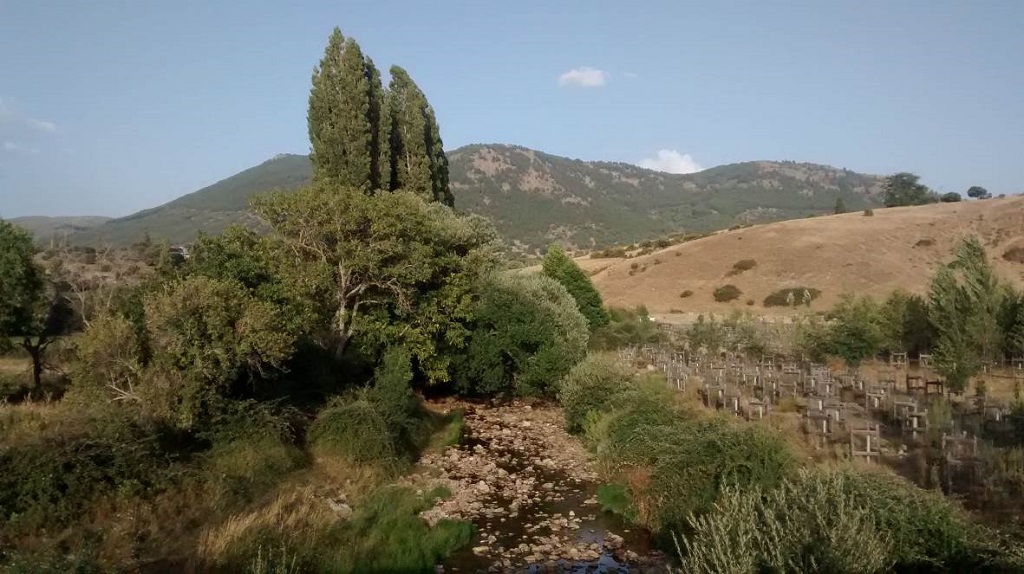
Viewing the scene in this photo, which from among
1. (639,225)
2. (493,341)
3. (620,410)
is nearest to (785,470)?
(620,410)

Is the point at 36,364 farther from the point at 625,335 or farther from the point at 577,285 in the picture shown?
the point at 625,335

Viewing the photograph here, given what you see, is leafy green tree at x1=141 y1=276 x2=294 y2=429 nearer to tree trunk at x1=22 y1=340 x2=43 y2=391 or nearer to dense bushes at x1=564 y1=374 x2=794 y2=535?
tree trunk at x1=22 y1=340 x2=43 y2=391

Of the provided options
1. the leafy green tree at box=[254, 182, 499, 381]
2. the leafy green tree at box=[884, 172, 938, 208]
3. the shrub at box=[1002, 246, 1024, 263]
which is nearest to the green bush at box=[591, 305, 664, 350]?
the leafy green tree at box=[254, 182, 499, 381]

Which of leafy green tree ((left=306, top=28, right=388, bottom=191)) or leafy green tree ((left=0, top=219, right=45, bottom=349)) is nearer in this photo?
leafy green tree ((left=0, top=219, right=45, bottom=349))

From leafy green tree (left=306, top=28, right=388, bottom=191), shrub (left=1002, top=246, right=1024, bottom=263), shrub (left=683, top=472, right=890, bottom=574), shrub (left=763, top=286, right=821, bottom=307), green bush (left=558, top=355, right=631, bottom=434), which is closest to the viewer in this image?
shrub (left=683, top=472, right=890, bottom=574)

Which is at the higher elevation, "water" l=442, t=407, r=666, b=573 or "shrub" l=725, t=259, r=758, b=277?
"shrub" l=725, t=259, r=758, b=277

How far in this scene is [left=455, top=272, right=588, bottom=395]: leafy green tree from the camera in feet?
92.7

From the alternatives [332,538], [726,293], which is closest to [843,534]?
[332,538]

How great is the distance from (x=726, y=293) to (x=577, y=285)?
23402mm

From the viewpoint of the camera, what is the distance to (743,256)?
66.9 meters

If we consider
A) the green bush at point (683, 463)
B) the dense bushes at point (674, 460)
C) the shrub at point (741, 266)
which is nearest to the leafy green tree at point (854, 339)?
the dense bushes at point (674, 460)

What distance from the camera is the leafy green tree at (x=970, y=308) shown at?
83.3 ft

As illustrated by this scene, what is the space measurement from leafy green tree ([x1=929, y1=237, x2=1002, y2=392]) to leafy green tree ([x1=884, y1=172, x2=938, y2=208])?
84.4 meters

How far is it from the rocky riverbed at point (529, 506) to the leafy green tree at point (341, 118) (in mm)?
15649
